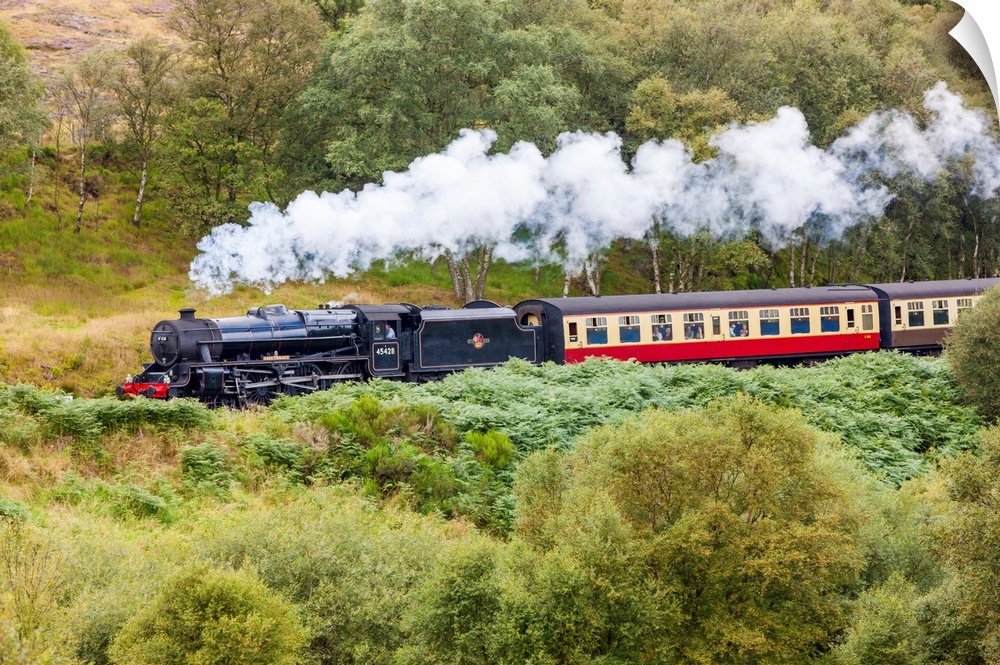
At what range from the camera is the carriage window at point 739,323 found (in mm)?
36031

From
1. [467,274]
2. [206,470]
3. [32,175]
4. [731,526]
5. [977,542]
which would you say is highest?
[32,175]

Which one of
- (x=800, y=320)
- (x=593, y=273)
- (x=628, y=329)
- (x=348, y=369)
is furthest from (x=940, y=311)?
(x=348, y=369)

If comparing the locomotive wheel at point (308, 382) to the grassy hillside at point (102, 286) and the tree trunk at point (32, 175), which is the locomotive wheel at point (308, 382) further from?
the tree trunk at point (32, 175)

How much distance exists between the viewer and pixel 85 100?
46656mm

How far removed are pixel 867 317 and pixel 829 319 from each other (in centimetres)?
164

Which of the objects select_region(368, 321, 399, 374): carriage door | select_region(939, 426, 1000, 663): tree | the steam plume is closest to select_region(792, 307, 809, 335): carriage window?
the steam plume

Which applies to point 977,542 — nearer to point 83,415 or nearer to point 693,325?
point 83,415

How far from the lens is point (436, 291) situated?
157 feet

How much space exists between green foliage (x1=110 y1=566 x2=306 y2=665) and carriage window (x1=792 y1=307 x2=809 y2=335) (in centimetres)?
2498

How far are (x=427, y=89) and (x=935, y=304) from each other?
765 inches

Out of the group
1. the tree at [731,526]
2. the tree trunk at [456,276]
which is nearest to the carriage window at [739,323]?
the tree trunk at [456,276]

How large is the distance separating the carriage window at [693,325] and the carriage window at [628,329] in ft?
5.36

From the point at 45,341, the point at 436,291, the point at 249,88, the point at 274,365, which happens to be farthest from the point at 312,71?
the point at 274,365

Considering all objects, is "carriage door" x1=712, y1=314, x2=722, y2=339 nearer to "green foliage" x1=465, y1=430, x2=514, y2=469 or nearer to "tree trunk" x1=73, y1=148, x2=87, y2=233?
"green foliage" x1=465, y1=430, x2=514, y2=469
